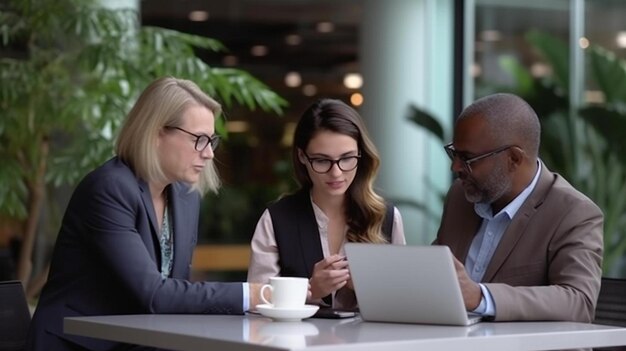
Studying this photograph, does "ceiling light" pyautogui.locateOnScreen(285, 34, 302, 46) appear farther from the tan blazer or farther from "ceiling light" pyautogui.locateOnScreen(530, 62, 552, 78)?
the tan blazer

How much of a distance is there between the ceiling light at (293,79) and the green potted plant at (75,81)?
135 inches

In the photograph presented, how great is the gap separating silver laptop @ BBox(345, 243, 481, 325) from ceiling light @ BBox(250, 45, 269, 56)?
263 inches

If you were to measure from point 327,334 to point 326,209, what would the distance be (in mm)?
1270

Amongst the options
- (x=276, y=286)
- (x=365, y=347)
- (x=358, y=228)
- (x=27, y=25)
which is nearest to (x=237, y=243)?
(x=27, y=25)

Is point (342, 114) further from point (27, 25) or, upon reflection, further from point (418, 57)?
point (418, 57)

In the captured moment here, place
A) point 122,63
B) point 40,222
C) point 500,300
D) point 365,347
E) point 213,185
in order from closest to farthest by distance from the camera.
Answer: point 365,347, point 500,300, point 213,185, point 122,63, point 40,222

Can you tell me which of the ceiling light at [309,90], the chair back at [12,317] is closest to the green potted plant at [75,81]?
the chair back at [12,317]

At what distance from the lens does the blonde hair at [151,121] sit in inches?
151

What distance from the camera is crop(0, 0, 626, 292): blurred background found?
359 inches

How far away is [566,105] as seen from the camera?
9133mm

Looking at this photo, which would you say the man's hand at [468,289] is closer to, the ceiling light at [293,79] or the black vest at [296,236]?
the black vest at [296,236]

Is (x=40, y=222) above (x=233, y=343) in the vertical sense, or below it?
below

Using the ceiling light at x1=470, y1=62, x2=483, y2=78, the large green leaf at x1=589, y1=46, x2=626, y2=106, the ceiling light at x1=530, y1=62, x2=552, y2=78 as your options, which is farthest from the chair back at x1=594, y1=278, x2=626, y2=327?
the ceiling light at x1=470, y1=62, x2=483, y2=78

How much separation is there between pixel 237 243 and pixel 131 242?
6246mm
